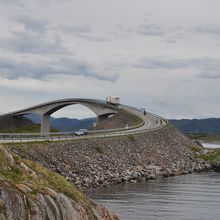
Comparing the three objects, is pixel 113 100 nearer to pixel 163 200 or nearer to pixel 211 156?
pixel 211 156

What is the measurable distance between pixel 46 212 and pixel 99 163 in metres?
47.8

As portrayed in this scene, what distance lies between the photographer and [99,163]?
7312 centimetres

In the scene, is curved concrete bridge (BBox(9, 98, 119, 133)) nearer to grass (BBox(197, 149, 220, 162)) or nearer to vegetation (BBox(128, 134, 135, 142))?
grass (BBox(197, 149, 220, 162))

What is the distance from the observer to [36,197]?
84.7 ft

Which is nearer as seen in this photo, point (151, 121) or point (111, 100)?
point (151, 121)

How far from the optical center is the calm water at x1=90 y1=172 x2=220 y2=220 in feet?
155

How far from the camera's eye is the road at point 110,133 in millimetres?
70525

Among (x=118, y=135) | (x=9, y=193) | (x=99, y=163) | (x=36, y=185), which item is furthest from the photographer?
(x=118, y=135)

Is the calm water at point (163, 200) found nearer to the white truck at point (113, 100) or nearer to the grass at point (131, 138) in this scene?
the grass at point (131, 138)

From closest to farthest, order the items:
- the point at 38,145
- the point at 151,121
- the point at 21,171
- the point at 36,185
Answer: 1. the point at 36,185
2. the point at 21,171
3. the point at 38,145
4. the point at 151,121

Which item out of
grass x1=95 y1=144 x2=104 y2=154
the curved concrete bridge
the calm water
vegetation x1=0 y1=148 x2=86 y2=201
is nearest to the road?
grass x1=95 y1=144 x2=104 y2=154

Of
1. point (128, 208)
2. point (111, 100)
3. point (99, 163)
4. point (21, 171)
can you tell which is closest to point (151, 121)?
point (111, 100)

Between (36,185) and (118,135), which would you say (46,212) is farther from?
(118,135)

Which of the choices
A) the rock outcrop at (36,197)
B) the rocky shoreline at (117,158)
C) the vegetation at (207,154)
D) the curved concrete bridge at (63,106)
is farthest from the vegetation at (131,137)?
the rock outcrop at (36,197)
